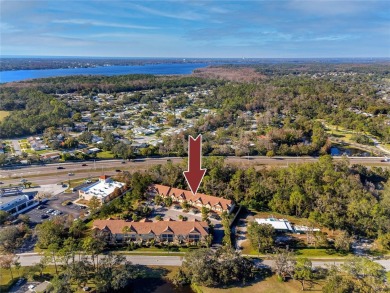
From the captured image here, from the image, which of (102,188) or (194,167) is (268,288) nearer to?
(194,167)

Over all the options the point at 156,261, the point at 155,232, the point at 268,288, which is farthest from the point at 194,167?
the point at 155,232

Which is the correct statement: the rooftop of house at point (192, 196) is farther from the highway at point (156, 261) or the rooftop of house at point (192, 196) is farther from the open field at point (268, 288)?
the open field at point (268, 288)

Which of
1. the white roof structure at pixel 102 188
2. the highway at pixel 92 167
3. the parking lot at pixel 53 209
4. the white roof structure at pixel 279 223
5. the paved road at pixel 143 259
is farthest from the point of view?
the highway at pixel 92 167

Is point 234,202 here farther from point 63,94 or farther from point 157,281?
point 63,94

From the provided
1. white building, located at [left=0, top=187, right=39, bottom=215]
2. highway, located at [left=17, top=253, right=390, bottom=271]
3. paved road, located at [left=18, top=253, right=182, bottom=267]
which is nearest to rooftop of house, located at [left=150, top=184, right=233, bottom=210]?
highway, located at [left=17, top=253, right=390, bottom=271]

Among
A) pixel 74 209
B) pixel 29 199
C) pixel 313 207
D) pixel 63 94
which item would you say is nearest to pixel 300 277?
pixel 313 207

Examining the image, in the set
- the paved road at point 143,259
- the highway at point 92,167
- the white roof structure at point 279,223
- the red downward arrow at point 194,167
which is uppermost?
the red downward arrow at point 194,167

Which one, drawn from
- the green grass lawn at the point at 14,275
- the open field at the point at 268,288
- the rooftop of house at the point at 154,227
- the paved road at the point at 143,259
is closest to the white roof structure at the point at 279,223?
the rooftop of house at the point at 154,227
